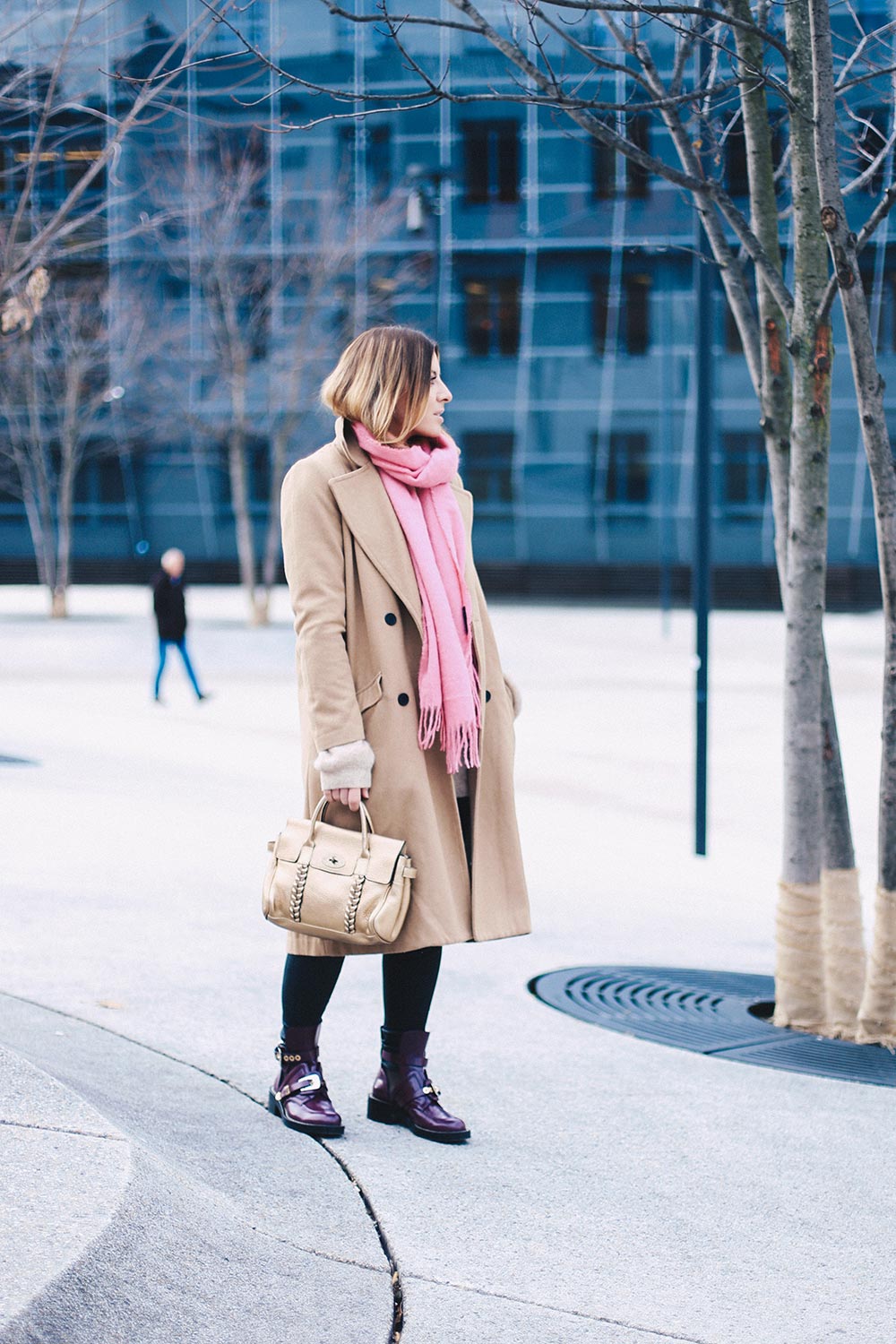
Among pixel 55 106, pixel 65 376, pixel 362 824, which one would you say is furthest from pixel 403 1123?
pixel 65 376

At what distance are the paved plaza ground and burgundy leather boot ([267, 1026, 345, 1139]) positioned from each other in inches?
1.7

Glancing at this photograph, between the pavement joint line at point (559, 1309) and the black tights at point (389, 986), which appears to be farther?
the black tights at point (389, 986)

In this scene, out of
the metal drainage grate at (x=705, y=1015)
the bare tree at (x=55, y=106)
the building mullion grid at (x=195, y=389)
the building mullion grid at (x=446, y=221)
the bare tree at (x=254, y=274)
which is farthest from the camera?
the building mullion grid at (x=446, y=221)

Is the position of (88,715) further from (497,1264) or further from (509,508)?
(509,508)

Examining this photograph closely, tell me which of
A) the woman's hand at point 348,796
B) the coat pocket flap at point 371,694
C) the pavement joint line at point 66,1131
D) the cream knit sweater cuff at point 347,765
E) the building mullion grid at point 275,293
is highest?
the building mullion grid at point 275,293

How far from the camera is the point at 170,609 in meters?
17.2

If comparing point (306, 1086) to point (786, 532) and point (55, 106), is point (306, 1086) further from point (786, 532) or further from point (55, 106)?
point (55, 106)

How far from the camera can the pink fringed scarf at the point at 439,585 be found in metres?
3.69

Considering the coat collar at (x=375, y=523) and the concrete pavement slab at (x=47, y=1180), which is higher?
the coat collar at (x=375, y=523)

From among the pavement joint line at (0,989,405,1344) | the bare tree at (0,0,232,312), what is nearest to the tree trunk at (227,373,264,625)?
the bare tree at (0,0,232,312)

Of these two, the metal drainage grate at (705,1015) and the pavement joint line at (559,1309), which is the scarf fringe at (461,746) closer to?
the pavement joint line at (559,1309)

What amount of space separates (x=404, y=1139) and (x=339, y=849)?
803mm

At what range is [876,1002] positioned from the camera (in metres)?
5.24

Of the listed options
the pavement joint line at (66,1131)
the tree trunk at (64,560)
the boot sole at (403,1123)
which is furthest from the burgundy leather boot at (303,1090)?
the tree trunk at (64,560)
